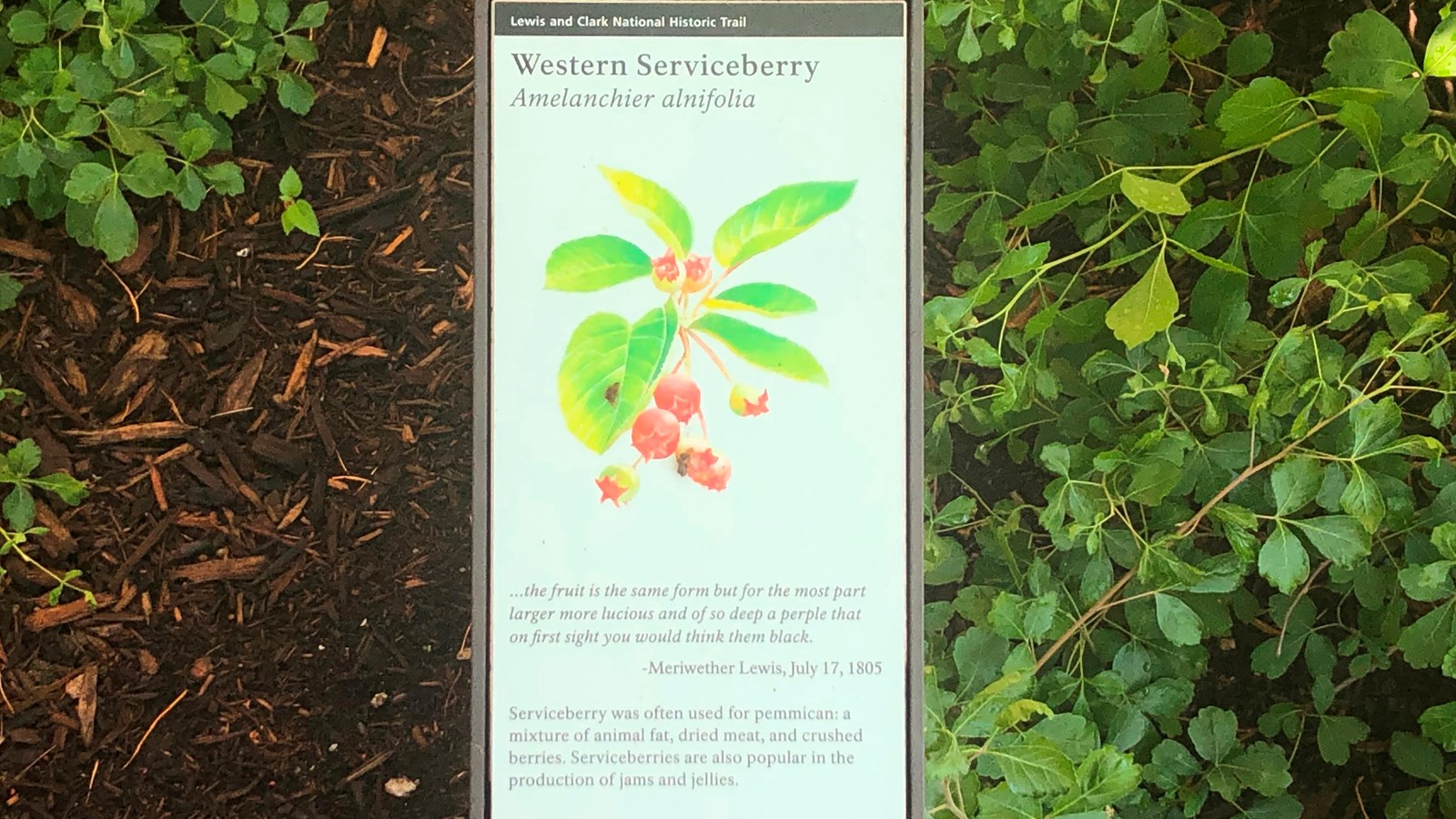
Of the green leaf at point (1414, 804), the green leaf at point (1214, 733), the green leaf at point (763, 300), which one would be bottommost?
the green leaf at point (1414, 804)

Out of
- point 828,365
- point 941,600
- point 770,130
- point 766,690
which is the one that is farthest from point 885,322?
point 941,600

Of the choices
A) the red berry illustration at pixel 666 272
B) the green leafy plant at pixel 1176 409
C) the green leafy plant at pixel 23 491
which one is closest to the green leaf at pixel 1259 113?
the green leafy plant at pixel 1176 409

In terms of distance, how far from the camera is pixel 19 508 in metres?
0.98

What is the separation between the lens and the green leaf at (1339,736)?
96 centimetres

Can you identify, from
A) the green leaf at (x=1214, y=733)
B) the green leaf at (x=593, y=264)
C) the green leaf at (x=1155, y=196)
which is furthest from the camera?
the green leaf at (x=1214, y=733)

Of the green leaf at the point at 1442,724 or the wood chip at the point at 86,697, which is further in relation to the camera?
the wood chip at the point at 86,697

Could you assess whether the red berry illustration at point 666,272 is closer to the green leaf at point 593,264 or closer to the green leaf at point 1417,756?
the green leaf at point 593,264

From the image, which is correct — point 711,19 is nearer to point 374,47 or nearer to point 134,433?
point 374,47

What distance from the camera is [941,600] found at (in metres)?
1.02

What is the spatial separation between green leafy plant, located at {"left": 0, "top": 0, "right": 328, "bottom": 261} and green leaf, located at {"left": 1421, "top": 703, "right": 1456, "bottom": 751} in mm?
1143

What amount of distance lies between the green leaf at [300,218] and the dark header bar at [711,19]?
15.6 inches

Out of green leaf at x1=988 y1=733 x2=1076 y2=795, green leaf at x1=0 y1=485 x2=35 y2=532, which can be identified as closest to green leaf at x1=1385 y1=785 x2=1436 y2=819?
green leaf at x1=988 y1=733 x2=1076 y2=795

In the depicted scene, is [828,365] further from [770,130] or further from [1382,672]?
[1382,672]

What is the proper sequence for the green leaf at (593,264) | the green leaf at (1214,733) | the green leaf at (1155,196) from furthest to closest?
the green leaf at (1214,733)
the green leaf at (1155,196)
the green leaf at (593,264)
